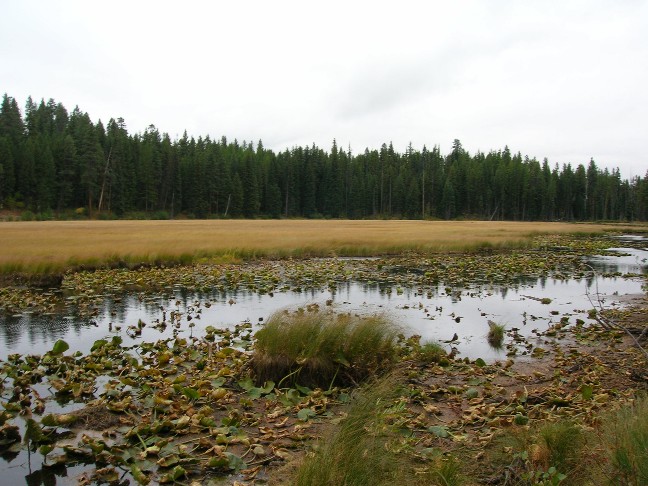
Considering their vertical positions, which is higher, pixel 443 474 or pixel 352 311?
pixel 443 474

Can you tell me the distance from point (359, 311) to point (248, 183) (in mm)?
92908

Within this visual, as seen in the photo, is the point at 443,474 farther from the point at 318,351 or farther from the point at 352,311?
the point at 352,311

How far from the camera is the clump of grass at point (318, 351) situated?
8172 millimetres

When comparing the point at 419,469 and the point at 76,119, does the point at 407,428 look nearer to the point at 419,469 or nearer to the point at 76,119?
the point at 419,469

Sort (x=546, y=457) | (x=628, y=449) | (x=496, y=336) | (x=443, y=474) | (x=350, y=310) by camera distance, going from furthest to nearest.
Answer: (x=350, y=310) < (x=496, y=336) < (x=546, y=457) < (x=443, y=474) < (x=628, y=449)

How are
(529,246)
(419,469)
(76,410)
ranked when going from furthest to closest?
(529,246), (76,410), (419,469)

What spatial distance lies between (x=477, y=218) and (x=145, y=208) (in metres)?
76.8

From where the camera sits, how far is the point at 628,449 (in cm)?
404

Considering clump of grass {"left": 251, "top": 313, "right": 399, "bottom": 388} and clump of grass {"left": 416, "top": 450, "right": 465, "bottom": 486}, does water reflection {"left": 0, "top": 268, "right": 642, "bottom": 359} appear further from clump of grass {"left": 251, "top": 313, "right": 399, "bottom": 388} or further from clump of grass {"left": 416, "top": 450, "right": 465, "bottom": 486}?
clump of grass {"left": 416, "top": 450, "right": 465, "bottom": 486}

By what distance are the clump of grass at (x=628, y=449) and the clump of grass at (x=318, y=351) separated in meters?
4.14

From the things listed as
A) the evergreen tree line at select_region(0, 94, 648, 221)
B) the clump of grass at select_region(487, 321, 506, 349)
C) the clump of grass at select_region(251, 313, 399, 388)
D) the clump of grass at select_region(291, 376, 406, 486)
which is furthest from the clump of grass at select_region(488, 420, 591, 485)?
the evergreen tree line at select_region(0, 94, 648, 221)

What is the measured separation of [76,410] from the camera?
22.8 ft

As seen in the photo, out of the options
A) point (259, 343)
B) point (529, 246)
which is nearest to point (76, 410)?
point (259, 343)

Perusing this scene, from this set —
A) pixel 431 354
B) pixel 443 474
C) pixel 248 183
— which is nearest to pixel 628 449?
pixel 443 474
